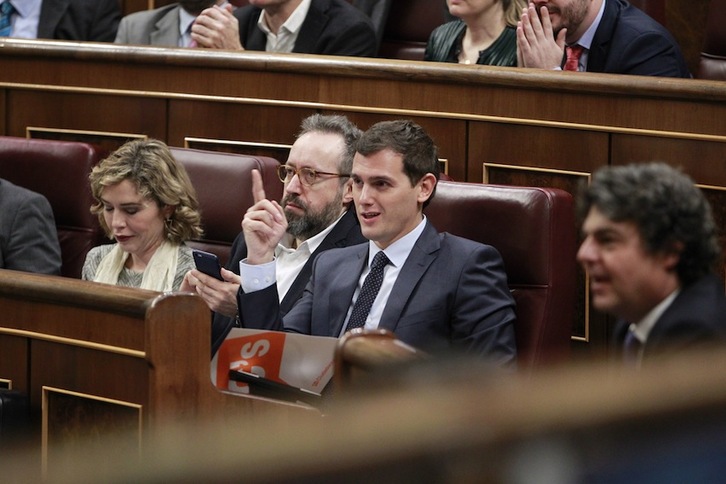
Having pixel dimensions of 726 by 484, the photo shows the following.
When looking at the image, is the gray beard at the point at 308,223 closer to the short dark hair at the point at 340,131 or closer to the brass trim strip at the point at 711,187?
the short dark hair at the point at 340,131

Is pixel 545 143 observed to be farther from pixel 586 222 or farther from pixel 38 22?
pixel 38 22

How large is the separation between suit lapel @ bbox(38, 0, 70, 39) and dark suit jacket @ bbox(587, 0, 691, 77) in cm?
116

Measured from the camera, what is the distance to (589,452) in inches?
13.3

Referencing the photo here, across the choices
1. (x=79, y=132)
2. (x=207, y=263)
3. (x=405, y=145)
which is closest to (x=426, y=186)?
(x=405, y=145)

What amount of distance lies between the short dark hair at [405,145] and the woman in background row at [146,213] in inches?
13.7

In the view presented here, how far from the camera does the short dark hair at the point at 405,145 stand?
1.45 m

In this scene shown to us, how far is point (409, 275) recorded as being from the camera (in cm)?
140

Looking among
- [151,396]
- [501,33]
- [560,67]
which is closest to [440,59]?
[501,33]

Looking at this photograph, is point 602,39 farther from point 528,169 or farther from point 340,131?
point 340,131

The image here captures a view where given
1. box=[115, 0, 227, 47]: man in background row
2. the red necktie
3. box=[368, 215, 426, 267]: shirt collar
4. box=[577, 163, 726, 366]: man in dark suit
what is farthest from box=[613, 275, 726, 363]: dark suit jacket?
box=[115, 0, 227, 47]: man in background row

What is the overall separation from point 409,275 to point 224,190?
434 millimetres

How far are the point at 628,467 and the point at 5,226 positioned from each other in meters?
1.56

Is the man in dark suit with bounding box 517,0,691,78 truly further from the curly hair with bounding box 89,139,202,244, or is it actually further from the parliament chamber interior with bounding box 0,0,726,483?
the curly hair with bounding box 89,139,202,244

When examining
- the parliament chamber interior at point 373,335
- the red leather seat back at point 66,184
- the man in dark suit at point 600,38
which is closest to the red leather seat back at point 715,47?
the parliament chamber interior at point 373,335
